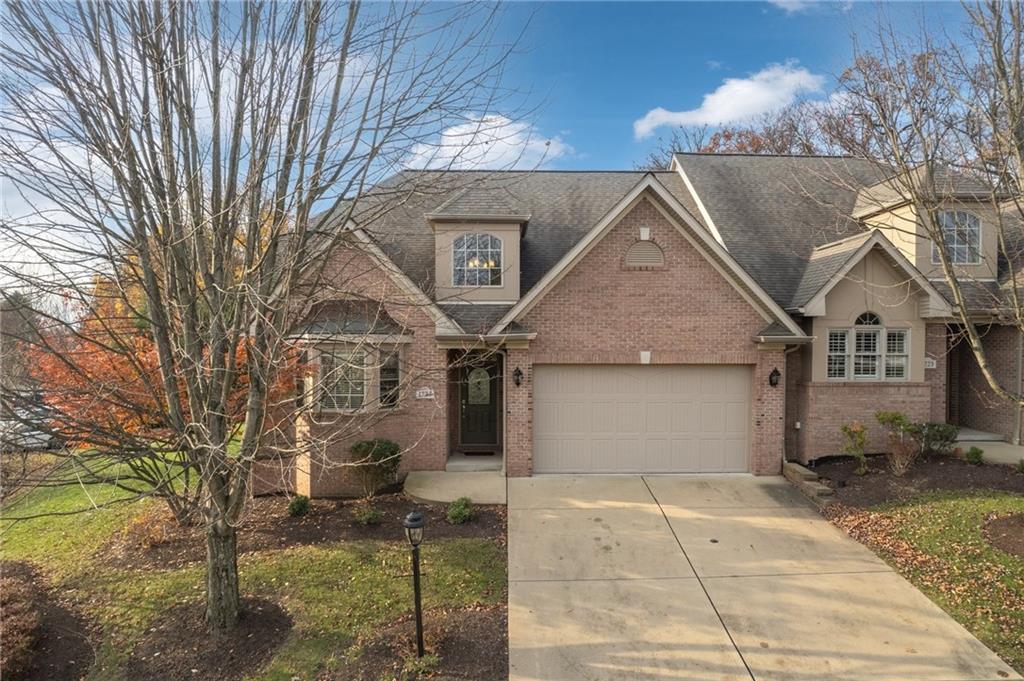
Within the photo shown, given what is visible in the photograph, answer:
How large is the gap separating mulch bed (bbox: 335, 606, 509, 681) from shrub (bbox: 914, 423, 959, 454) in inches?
388

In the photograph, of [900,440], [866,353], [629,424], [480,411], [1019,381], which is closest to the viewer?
[900,440]

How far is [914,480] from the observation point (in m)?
9.50

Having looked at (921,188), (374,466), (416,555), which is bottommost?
(374,466)

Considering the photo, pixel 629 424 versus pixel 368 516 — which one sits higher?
pixel 629 424

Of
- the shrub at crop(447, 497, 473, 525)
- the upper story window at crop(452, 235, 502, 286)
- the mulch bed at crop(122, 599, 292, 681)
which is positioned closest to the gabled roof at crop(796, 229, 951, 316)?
the upper story window at crop(452, 235, 502, 286)

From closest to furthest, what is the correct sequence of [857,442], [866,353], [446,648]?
[446,648]
[857,442]
[866,353]

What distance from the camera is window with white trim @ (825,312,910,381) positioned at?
11.2 meters

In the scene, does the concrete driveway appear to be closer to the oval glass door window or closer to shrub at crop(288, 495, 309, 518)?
the oval glass door window

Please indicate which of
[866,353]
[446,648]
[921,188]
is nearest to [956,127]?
[921,188]

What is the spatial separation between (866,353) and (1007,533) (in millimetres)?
4602

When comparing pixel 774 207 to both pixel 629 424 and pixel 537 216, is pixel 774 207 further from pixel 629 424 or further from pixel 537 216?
pixel 629 424

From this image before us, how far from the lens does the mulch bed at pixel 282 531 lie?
24.6ft

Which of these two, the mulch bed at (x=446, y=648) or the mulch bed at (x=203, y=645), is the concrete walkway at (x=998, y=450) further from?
the mulch bed at (x=203, y=645)

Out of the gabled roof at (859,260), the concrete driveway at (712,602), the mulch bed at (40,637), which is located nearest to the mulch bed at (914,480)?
the concrete driveway at (712,602)
